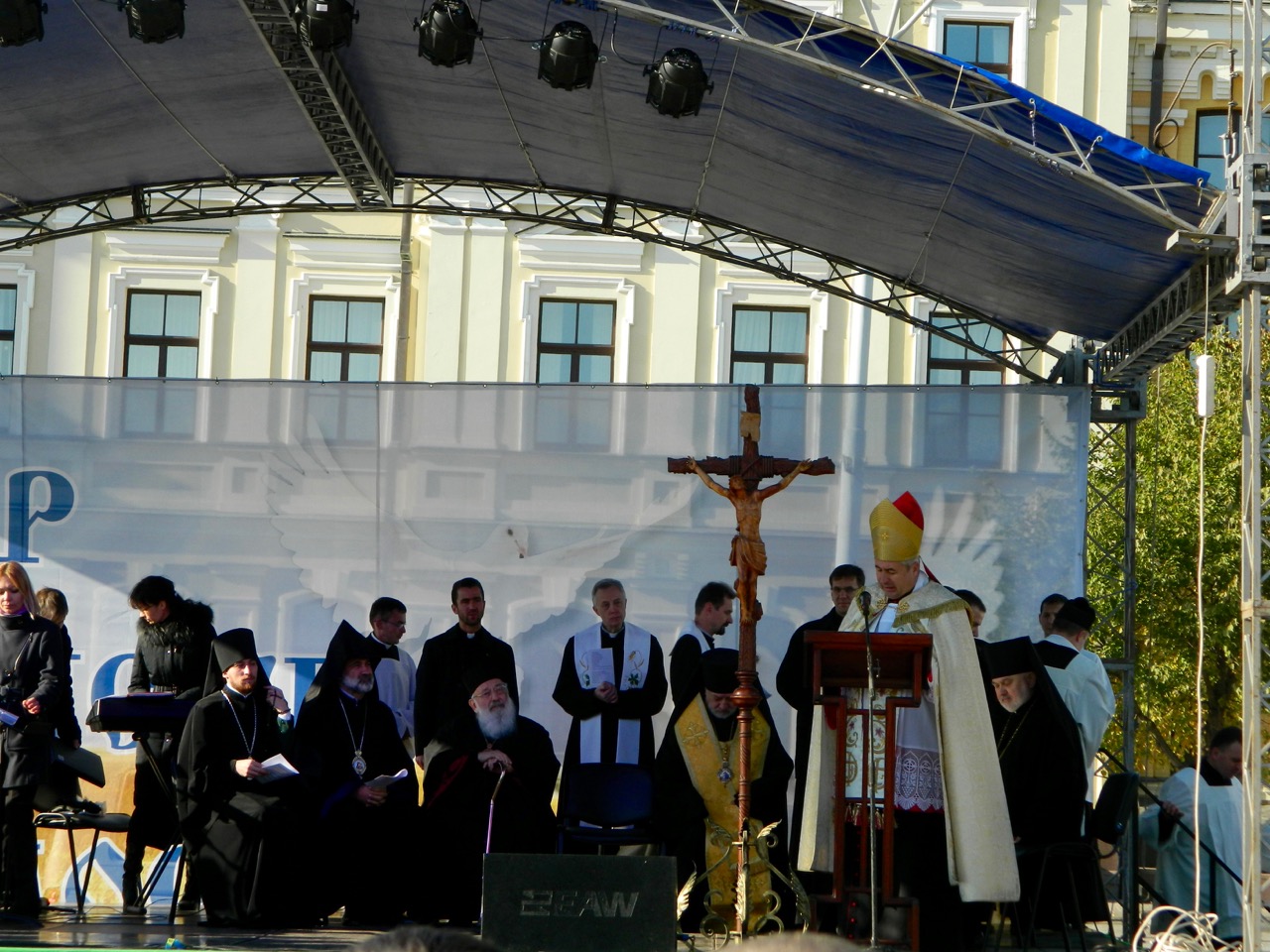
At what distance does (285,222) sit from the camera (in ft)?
76.5

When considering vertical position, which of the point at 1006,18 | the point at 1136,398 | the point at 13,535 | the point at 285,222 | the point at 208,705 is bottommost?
the point at 208,705

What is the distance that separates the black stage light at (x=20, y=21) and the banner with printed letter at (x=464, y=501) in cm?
293

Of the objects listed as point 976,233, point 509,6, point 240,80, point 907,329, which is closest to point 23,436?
point 240,80

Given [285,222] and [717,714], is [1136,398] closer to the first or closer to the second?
[717,714]

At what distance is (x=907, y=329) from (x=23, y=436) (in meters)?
13.7

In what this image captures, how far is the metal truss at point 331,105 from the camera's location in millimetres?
9172

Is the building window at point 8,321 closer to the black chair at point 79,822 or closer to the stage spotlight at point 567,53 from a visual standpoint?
the black chair at point 79,822

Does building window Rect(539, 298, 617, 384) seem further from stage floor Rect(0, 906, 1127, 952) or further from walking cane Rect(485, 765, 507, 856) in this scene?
stage floor Rect(0, 906, 1127, 952)

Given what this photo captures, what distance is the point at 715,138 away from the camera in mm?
10391

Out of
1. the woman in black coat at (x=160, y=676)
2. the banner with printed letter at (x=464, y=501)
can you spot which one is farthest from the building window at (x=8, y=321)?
the woman in black coat at (x=160, y=676)

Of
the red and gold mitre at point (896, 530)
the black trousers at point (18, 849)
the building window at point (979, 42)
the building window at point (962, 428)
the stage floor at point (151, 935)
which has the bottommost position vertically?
the stage floor at point (151, 935)

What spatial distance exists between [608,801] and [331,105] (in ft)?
14.0

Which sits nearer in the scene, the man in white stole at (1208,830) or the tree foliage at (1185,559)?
the man in white stole at (1208,830)

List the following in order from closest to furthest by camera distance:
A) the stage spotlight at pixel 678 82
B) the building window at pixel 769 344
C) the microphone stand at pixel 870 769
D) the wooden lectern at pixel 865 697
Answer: the microphone stand at pixel 870 769
the wooden lectern at pixel 865 697
the stage spotlight at pixel 678 82
the building window at pixel 769 344
